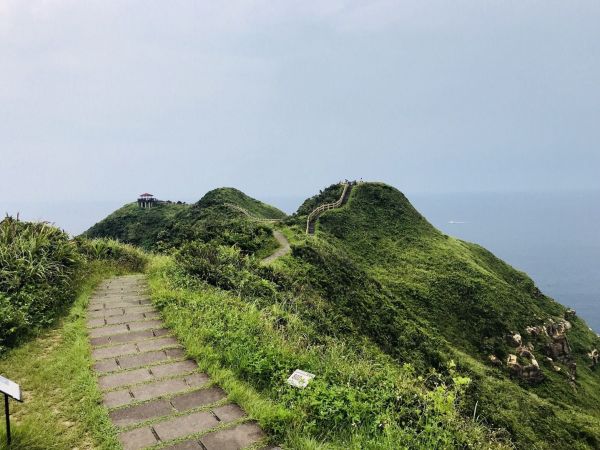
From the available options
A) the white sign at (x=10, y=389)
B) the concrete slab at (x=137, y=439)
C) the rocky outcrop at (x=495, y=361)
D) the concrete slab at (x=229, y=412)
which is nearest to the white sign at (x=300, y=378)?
the concrete slab at (x=229, y=412)

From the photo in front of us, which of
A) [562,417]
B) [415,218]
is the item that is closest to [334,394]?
[562,417]

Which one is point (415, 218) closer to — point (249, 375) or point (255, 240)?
point (255, 240)

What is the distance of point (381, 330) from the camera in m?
26.8

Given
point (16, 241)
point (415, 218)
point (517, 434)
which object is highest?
point (415, 218)

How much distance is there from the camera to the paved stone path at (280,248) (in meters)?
29.8

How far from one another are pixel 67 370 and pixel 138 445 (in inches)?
114

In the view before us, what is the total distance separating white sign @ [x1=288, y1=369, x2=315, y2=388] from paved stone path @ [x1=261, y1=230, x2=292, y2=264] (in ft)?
65.2

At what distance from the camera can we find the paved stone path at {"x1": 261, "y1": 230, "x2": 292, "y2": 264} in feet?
97.8

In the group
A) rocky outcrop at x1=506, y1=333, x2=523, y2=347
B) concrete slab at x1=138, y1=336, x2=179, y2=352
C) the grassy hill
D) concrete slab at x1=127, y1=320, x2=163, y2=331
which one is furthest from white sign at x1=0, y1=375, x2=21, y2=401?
rocky outcrop at x1=506, y1=333, x2=523, y2=347

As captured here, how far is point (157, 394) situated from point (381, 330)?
2126cm

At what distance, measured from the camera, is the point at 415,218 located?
53.4 m

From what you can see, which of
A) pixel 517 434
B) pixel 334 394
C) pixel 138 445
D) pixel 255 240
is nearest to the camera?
pixel 138 445

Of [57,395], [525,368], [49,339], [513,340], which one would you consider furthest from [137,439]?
[513,340]

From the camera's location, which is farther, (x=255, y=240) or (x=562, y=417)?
(x=255, y=240)
